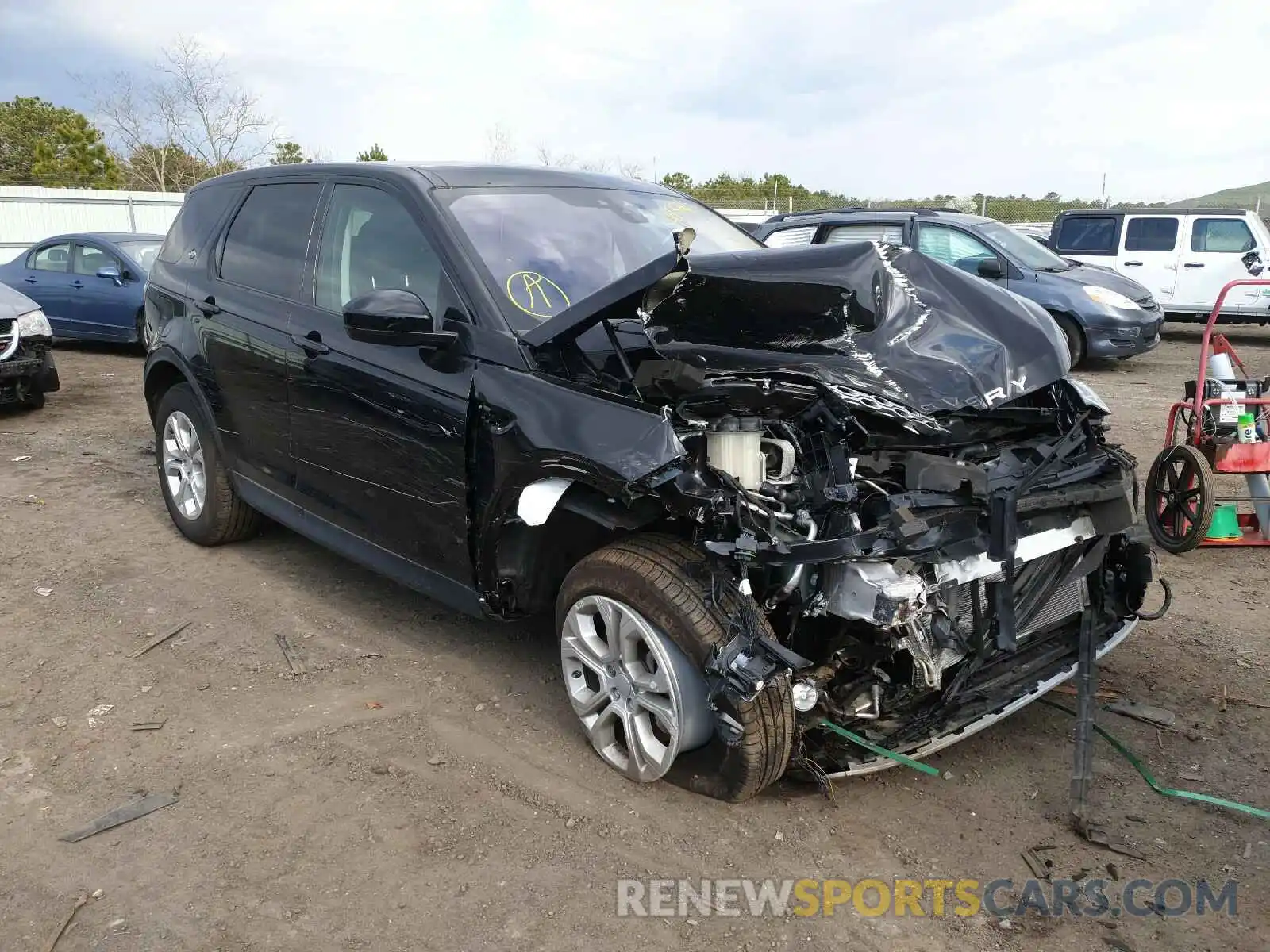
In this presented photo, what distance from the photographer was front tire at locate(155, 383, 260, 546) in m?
5.09

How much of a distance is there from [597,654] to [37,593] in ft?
10.5

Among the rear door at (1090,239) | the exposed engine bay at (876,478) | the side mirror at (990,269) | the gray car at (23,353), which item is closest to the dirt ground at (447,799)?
the exposed engine bay at (876,478)

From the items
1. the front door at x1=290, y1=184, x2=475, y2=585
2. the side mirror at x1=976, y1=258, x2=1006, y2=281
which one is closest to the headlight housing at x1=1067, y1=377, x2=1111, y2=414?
the front door at x1=290, y1=184, x2=475, y2=585

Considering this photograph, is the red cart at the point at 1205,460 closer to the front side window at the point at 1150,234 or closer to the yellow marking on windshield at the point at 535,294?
the yellow marking on windshield at the point at 535,294

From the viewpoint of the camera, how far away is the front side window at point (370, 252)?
367cm

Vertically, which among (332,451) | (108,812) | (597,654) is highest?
(332,451)

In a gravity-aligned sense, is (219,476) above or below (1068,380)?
below

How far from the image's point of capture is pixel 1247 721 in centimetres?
357

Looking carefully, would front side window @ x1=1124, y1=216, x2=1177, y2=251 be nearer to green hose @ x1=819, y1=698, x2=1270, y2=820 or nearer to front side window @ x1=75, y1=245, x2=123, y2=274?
green hose @ x1=819, y1=698, x2=1270, y2=820

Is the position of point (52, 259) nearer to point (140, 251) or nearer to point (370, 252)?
point (140, 251)

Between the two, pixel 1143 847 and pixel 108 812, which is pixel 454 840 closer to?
pixel 108 812

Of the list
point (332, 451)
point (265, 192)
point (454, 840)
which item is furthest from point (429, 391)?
point (265, 192)

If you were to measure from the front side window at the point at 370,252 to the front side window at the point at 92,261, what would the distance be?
9331 mm

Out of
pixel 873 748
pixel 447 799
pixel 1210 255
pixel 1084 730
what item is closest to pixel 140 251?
pixel 447 799
